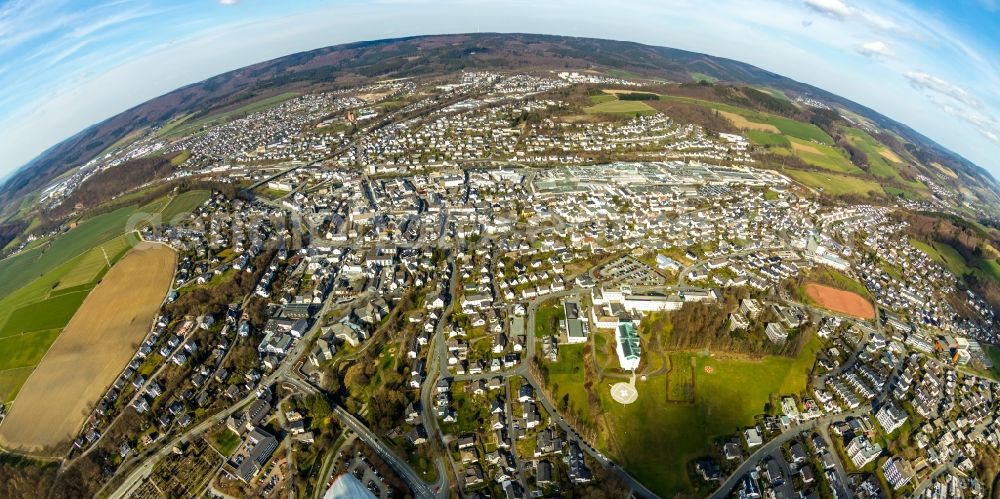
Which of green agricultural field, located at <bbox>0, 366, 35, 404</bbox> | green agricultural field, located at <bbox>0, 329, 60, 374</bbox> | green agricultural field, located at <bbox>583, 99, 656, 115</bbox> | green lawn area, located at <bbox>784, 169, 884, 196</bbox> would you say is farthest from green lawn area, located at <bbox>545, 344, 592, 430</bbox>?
green agricultural field, located at <bbox>583, 99, 656, 115</bbox>

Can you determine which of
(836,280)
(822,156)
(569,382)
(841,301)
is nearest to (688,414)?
(569,382)

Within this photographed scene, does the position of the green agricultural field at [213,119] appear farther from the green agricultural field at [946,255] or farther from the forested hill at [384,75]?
the green agricultural field at [946,255]

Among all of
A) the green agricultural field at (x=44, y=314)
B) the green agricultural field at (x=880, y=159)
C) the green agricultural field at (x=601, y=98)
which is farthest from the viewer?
the green agricultural field at (x=601, y=98)

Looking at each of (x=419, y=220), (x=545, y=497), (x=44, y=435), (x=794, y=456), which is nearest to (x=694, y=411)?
(x=794, y=456)

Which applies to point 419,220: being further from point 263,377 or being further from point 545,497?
point 545,497

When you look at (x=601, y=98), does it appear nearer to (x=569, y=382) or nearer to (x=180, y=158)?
(x=569, y=382)

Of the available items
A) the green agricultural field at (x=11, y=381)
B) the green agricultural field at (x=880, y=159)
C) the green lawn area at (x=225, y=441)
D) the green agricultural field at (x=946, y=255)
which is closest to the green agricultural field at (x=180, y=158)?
the green agricultural field at (x=11, y=381)

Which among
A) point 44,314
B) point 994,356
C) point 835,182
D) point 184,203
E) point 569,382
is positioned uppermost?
point 835,182
